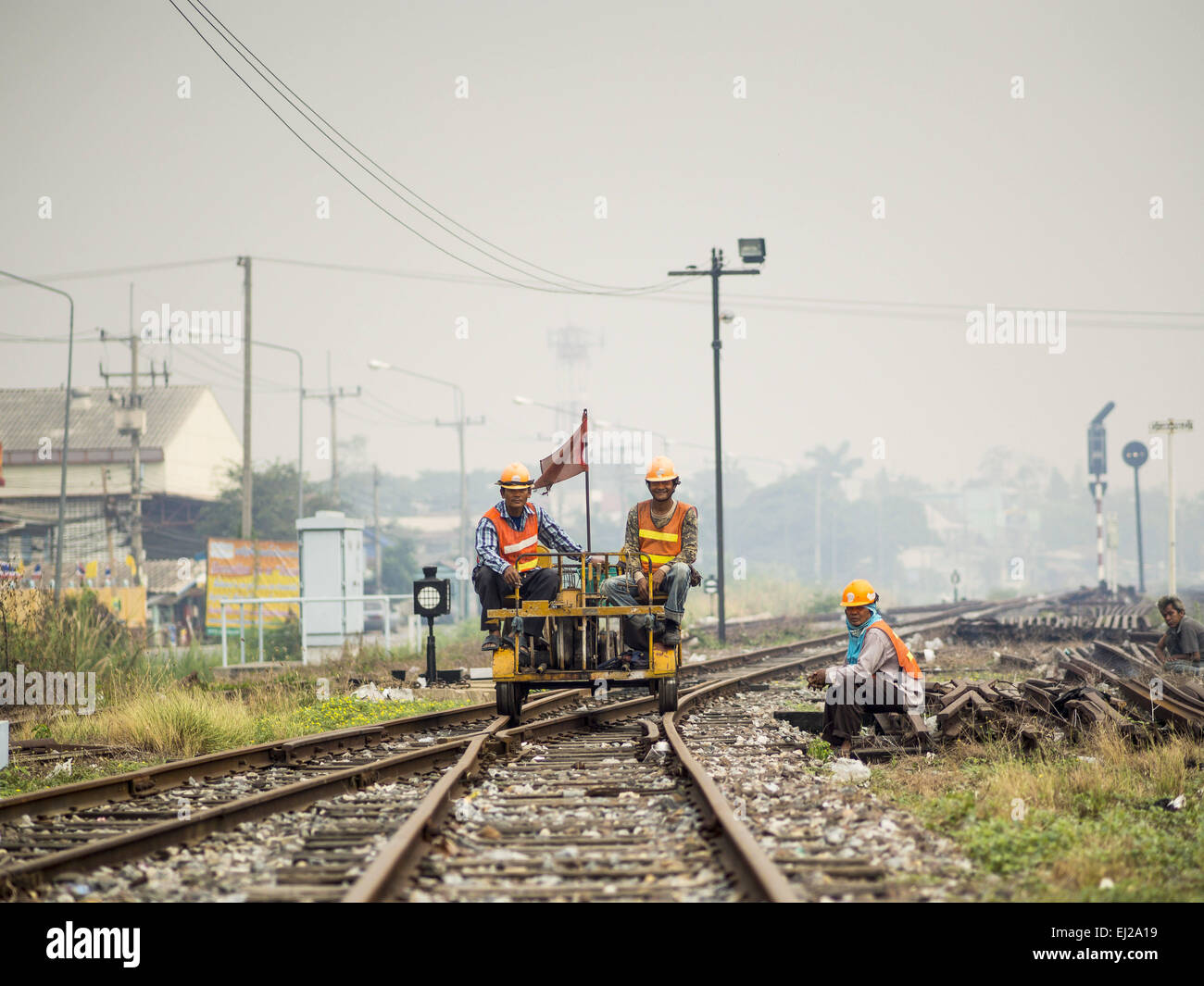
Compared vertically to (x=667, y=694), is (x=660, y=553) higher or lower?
higher

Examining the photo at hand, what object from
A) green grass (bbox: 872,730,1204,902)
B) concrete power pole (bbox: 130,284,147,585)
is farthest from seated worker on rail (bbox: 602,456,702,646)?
concrete power pole (bbox: 130,284,147,585)

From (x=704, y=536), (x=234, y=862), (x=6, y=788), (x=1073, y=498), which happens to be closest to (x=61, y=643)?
(x=6, y=788)

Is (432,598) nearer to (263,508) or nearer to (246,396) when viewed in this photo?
(246,396)

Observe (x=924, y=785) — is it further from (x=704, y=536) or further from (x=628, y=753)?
(x=704, y=536)

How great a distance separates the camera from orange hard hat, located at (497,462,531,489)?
1088 cm

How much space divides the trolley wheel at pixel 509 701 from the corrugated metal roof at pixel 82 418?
57.2m

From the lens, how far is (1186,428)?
1379 inches

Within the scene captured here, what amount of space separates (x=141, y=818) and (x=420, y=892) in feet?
9.50

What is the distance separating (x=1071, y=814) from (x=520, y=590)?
5487 mm

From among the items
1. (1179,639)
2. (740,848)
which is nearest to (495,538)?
(740,848)

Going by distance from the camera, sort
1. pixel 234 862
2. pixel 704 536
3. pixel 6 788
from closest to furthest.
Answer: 1. pixel 234 862
2. pixel 6 788
3. pixel 704 536

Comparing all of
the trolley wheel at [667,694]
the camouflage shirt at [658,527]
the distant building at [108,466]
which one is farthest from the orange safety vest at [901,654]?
the distant building at [108,466]

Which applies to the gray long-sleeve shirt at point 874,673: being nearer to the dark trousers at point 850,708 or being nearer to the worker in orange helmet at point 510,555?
the dark trousers at point 850,708

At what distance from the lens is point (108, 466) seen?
206 feet
